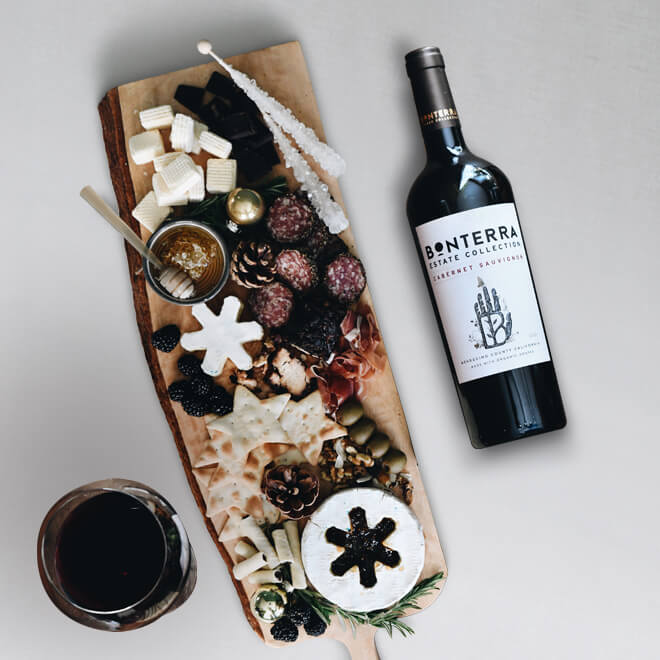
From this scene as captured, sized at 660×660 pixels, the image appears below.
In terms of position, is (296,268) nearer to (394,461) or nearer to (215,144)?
(215,144)

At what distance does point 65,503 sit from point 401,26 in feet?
3.02

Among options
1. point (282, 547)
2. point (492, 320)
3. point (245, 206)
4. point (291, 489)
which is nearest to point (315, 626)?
point (282, 547)

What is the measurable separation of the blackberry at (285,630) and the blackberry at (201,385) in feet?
1.34

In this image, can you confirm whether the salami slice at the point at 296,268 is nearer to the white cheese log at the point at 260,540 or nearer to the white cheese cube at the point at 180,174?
the white cheese cube at the point at 180,174

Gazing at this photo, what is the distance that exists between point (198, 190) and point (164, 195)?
6 centimetres

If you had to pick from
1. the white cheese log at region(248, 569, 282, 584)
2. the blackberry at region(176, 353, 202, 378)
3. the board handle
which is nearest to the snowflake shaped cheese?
the blackberry at region(176, 353, 202, 378)

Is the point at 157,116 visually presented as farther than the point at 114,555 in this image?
Yes

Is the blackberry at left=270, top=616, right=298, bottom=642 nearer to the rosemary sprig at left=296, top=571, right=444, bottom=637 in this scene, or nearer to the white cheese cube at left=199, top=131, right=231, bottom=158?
the rosemary sprig at left=296, top=571, right=444, bottom=637

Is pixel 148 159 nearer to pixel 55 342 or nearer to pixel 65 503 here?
pixel 55 342

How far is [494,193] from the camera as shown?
2.74 feet

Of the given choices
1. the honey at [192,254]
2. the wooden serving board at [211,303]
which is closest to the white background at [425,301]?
the wooden serving board at [211,303]

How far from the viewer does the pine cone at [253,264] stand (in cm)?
90

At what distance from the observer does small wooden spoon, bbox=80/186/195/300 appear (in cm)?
86

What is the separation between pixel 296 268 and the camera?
0.91 m
